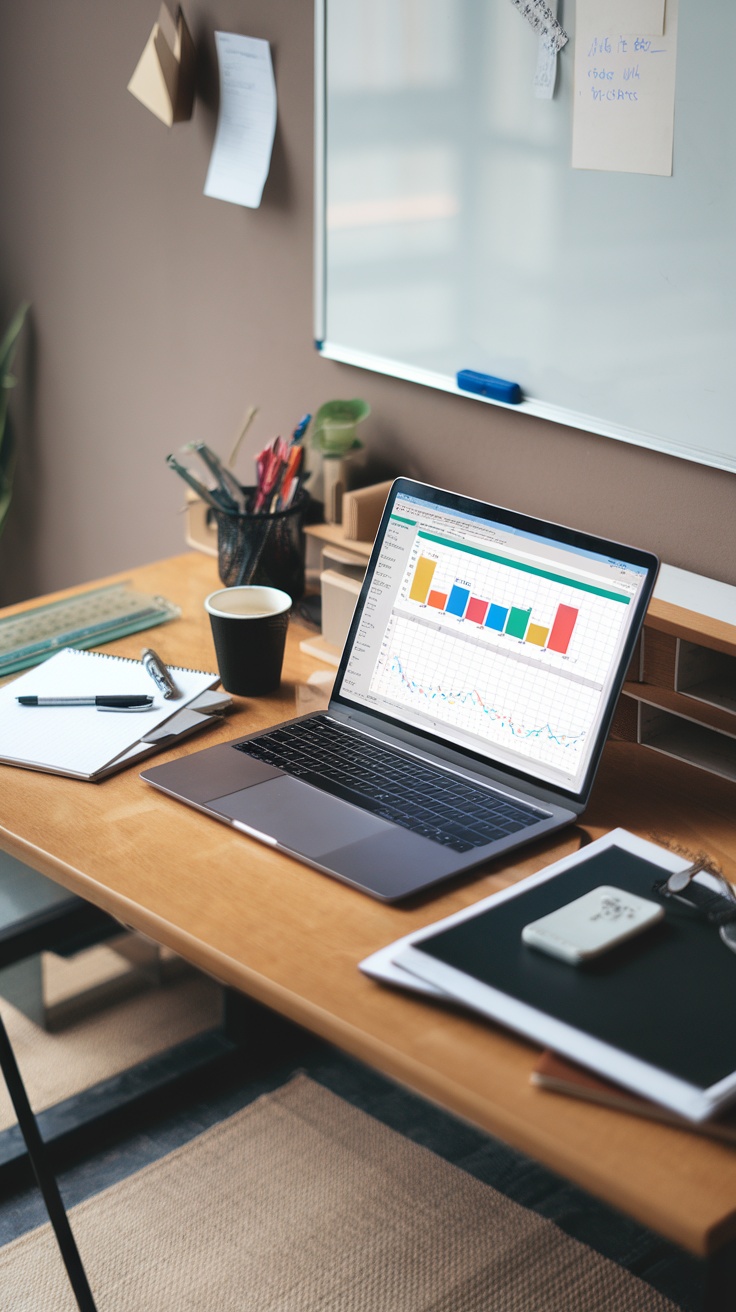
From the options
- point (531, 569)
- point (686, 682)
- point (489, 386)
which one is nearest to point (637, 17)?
point (489, 386)

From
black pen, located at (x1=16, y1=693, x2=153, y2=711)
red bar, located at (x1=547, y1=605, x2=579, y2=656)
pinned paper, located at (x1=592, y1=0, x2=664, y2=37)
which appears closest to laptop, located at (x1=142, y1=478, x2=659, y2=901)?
red bar, located at (x1=547, y1=605, x2=579, y2=656)

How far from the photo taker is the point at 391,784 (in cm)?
120

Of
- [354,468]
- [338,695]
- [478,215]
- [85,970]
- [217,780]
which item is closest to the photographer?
[217,780]

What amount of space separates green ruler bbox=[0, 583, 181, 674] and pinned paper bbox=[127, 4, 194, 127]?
0.70m

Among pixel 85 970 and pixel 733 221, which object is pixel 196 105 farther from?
pixel 85 970

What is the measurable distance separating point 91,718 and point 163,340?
93 cm

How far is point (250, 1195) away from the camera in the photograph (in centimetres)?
164

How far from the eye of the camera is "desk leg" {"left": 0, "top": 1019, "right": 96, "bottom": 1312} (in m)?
1.30

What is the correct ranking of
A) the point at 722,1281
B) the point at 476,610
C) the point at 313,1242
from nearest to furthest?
1. the point at 722,1281
2. the point at 476,610
3. the point at 313,1242

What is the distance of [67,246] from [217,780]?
4.38ft

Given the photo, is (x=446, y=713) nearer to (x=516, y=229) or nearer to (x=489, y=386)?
(x=489, y=386)

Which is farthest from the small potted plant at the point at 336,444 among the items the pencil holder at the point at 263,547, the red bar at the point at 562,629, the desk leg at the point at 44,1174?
the desk leg at the point at 44,1174

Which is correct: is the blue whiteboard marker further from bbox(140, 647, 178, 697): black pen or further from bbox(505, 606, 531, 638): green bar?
bbox(140, 647, 178, 697): black pen

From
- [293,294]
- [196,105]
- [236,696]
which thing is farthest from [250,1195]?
[196,105]
